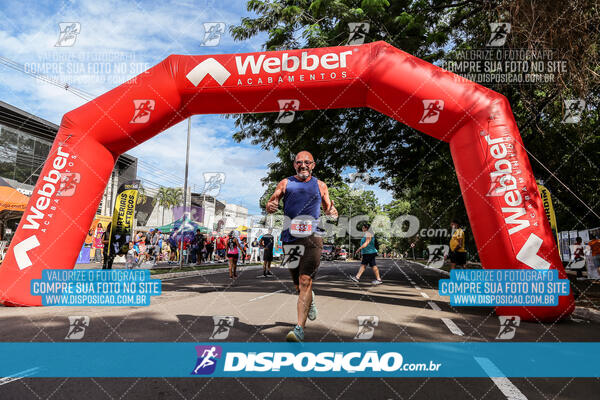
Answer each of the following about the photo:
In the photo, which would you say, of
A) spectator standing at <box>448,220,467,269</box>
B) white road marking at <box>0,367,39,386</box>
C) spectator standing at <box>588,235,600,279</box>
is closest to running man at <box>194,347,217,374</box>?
white road marking at <box>0,367,39,386</box>

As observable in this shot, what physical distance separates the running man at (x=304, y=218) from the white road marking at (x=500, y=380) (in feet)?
6.20

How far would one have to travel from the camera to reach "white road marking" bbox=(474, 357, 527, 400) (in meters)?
2.98

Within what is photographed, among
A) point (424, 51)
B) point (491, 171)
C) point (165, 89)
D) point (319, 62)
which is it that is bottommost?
point (491, 171)

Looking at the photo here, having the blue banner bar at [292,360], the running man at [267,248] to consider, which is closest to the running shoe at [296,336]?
the blue banner bar at [292,360]

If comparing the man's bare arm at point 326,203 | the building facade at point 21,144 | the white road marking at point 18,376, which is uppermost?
the building facade at point 21,144

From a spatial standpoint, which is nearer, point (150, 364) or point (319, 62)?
point (150, 364)

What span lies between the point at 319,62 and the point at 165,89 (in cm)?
315

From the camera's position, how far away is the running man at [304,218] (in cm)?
469

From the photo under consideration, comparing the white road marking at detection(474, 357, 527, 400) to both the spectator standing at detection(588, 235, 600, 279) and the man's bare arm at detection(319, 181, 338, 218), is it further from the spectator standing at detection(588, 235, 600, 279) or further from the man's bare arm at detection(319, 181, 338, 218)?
the spectator standing at detection(588, 235, 600, 279)

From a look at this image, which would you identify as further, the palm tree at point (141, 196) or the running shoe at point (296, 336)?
the palm tree at point (141, 196)

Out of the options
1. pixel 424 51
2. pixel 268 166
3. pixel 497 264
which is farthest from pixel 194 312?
pixel 268 166

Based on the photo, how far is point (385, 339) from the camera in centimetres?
460

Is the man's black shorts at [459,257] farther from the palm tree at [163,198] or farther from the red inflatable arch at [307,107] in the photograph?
the palm tree at [163,198]

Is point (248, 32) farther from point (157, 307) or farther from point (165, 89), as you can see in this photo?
point (157, 307)
